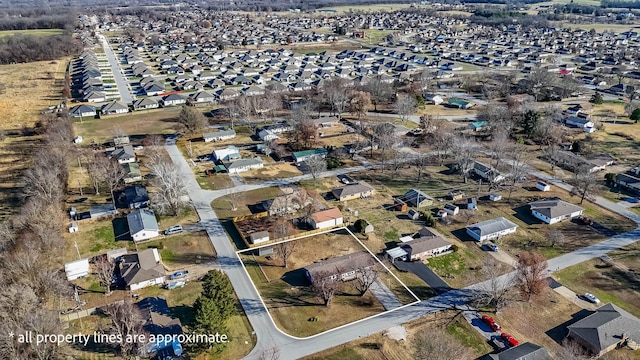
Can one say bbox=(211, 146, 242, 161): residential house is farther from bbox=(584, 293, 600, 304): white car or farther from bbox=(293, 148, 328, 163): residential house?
bbox=(584, 293, 600, 304): white car

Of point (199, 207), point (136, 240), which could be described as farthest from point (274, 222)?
point (136, 240)

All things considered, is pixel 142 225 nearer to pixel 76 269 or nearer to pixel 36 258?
pixel 76 269

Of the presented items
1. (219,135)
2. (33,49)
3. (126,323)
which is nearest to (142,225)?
(126,323)

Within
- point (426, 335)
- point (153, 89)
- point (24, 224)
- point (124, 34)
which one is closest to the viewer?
point (426, 335)

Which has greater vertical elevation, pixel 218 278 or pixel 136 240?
pixel 218 278

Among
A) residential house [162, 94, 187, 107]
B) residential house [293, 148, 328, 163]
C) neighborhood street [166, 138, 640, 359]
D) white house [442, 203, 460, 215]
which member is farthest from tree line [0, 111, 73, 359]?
white house [442, 203, 460, 215]

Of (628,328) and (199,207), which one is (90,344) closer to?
(199,207)
